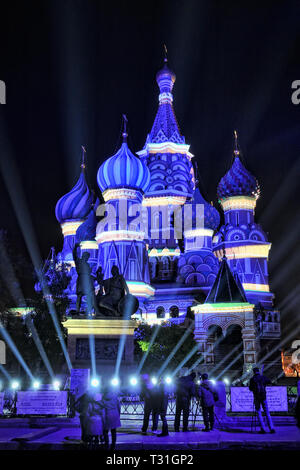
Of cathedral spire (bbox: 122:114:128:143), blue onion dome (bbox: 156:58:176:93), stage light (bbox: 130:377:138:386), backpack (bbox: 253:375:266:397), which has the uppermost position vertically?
blue onion dome (bbox: 156:58:176:93)

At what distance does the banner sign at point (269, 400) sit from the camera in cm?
1397

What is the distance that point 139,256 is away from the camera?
45.2 meters

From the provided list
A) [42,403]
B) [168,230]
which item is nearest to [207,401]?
[42,403]

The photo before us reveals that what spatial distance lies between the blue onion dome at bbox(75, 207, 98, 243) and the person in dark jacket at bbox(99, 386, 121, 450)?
45568 millimetres

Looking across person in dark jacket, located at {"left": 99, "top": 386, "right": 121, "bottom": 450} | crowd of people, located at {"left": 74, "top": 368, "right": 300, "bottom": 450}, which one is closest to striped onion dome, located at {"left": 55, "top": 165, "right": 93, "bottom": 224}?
crowd of people, located at {"left": 74, "top": 368, "right": 300, "bottom": 450}

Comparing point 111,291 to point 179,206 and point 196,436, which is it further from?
point 179,206

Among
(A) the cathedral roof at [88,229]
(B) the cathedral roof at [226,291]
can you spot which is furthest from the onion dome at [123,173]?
(B) the cathedral roof at [226,291]

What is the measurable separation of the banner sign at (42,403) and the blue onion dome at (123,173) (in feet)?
112

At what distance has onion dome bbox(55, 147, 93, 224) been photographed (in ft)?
196

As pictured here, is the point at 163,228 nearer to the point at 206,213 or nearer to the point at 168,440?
the point at 206,213

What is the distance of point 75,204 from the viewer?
196 feet

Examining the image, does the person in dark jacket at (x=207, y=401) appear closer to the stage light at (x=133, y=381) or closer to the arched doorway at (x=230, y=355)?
the stage light at (x=133, y=381)

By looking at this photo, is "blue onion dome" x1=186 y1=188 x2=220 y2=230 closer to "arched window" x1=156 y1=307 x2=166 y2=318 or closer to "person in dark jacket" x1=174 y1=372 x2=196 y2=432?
"arched window" x1=156 y1=307 x2=166 y2=318
